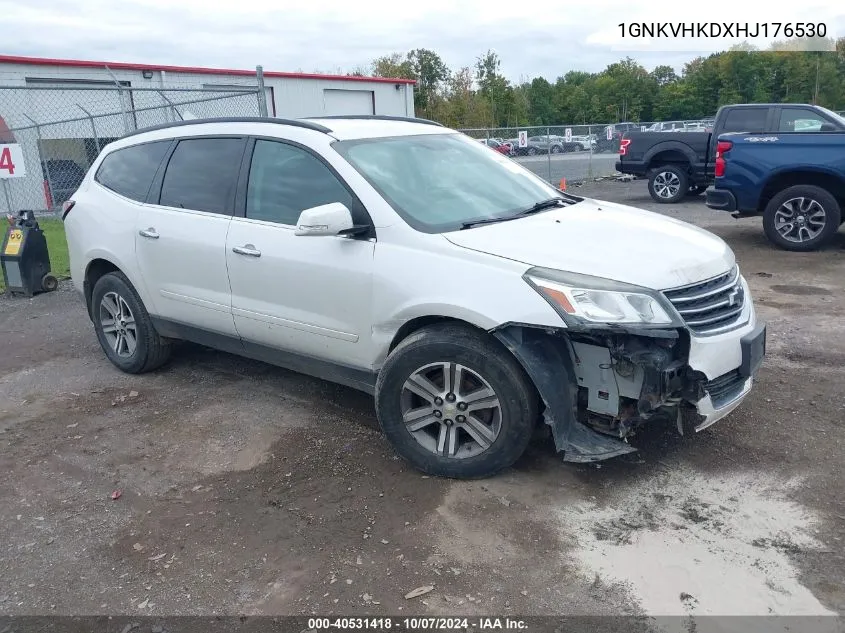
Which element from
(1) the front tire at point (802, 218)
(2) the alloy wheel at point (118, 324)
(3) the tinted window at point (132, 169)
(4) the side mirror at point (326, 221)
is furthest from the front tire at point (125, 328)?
(1) the front tire at point (802, 218)

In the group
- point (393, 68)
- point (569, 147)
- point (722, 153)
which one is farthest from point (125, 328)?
point (393, 68)

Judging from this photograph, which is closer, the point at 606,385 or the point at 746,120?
the point at 606,385

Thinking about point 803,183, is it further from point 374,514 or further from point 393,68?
point 393,68

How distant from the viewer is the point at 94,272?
574cm

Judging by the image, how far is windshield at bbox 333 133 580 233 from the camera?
13.3 ft

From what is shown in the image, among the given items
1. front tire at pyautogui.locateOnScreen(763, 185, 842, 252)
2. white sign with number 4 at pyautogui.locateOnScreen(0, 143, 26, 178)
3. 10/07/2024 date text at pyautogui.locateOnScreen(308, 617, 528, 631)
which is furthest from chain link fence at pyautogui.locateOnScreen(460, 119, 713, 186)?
10/07/2024 date text at pyautogui.locateOnScreen(308, 617, 528, 631)

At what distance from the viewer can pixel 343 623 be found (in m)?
2.80

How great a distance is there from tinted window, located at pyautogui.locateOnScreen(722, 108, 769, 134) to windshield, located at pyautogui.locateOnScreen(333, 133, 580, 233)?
9.37m

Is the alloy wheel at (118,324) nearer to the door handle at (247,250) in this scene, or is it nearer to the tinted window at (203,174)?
the tinted window at (203,174)

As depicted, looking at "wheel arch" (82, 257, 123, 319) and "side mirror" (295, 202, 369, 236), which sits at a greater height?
"side mirror" (295, 202, 369, 236)

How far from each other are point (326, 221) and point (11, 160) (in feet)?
23.5

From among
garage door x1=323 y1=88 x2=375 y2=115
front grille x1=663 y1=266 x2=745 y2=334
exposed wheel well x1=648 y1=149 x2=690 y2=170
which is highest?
garage door x1=323 y1=88 x2=375 y2=115

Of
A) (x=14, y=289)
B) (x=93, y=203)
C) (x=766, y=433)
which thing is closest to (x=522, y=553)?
(x=766, y=433)

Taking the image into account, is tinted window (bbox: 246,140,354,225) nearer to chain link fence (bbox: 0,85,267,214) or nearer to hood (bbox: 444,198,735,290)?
hood (bbox: 444,198,735,290)
